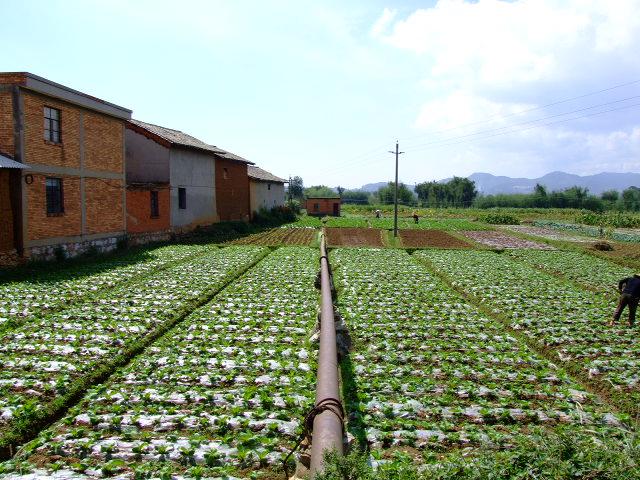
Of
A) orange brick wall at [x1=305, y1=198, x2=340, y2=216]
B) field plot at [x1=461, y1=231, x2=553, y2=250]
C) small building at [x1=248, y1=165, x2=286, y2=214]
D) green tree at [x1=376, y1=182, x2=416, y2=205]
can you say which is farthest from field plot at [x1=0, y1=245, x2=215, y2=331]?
green tree at [x1=376, y1=182, x2=416, y2=205]

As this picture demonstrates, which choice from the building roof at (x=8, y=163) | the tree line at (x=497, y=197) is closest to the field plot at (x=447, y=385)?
the building roof at (x=8, y=163)

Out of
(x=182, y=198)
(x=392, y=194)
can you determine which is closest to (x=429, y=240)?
(x=182, y=198)

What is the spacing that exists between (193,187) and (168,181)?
3.68 m

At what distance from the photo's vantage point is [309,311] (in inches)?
520

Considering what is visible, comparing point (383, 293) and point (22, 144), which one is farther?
point (22, 144)

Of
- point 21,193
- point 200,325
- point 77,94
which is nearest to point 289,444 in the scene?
point 200,325

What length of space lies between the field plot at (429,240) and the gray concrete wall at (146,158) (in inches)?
668

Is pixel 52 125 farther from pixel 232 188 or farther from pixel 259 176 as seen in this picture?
pixel 259 176

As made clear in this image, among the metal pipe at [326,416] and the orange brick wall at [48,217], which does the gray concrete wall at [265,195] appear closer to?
the orange brick wall at [48,217]

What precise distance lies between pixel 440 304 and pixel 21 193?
51.2 feet

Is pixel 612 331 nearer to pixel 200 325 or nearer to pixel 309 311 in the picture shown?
pixel 309 311

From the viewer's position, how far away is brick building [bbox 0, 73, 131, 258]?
18000mm

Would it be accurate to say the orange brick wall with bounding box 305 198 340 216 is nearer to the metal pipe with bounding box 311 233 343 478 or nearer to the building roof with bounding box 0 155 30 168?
the building roof with bounding box 0 155 30 168

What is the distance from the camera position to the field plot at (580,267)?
63.9 ft
